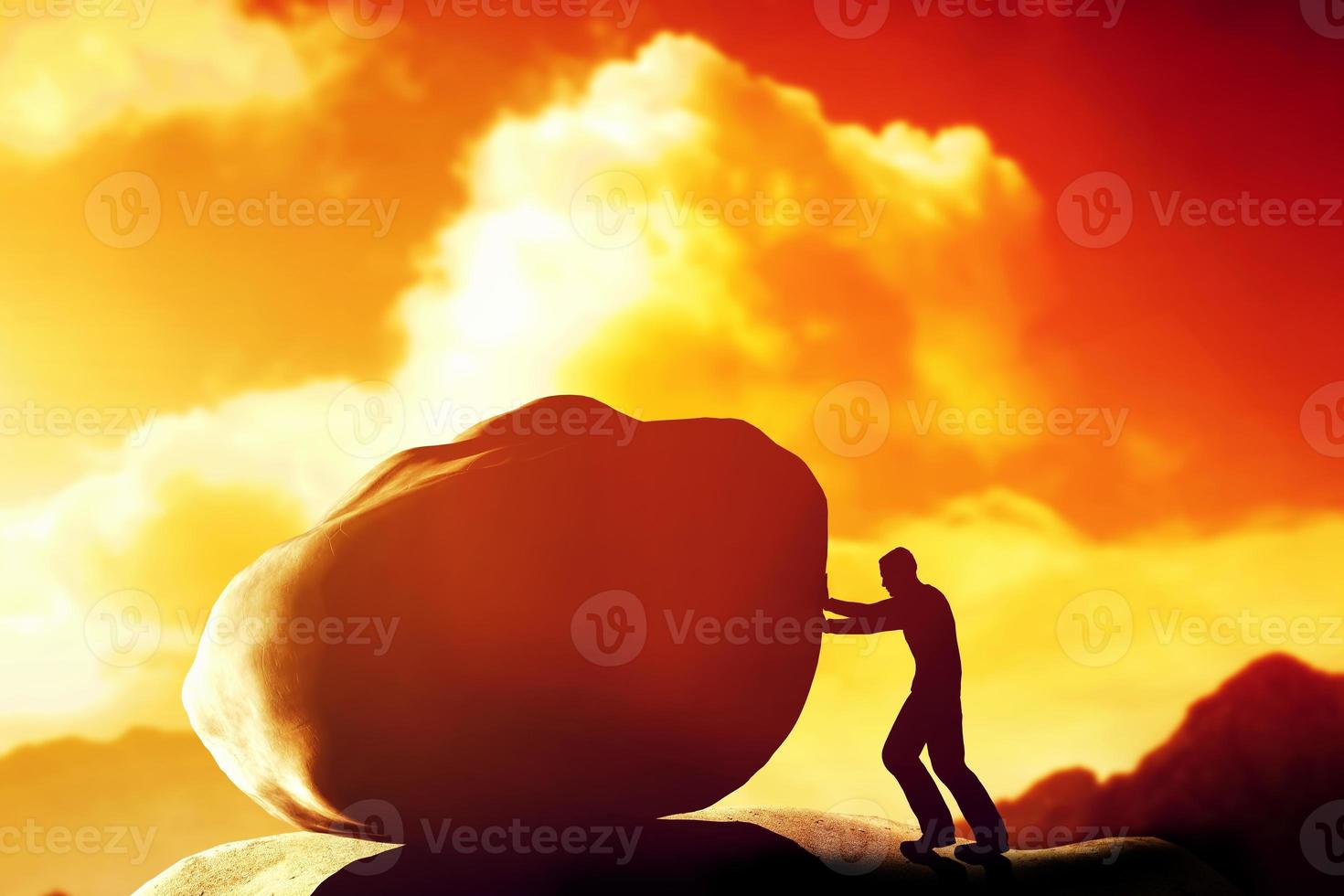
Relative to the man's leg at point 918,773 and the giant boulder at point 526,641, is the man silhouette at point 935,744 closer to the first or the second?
the man's leg at point 918,773

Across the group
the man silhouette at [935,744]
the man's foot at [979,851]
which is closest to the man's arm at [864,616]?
the man silhouette at [935,744]

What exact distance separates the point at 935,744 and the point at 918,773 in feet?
0.94

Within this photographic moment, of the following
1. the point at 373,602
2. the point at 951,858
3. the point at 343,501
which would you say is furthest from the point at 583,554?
the point at 951,858

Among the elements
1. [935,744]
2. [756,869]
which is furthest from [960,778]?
[756,869]

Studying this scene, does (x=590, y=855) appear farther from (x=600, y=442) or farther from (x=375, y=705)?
(x=600, y=442)

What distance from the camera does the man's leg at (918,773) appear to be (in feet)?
26.7

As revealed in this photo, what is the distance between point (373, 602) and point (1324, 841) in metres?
8.66

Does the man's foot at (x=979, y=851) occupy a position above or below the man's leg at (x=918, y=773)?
below

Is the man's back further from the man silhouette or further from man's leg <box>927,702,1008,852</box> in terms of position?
man's leg <box>927,702,1008,852</box>

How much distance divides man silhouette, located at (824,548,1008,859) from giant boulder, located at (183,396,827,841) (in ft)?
3.00

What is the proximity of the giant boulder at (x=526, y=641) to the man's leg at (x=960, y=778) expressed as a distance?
3.93 ft

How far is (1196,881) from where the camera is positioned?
313 inches

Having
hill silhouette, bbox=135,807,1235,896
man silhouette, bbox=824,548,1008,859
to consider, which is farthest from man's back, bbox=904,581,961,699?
hill silhouette, bbox=135,807,1235,896

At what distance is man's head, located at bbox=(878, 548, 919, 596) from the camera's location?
8375 mm
